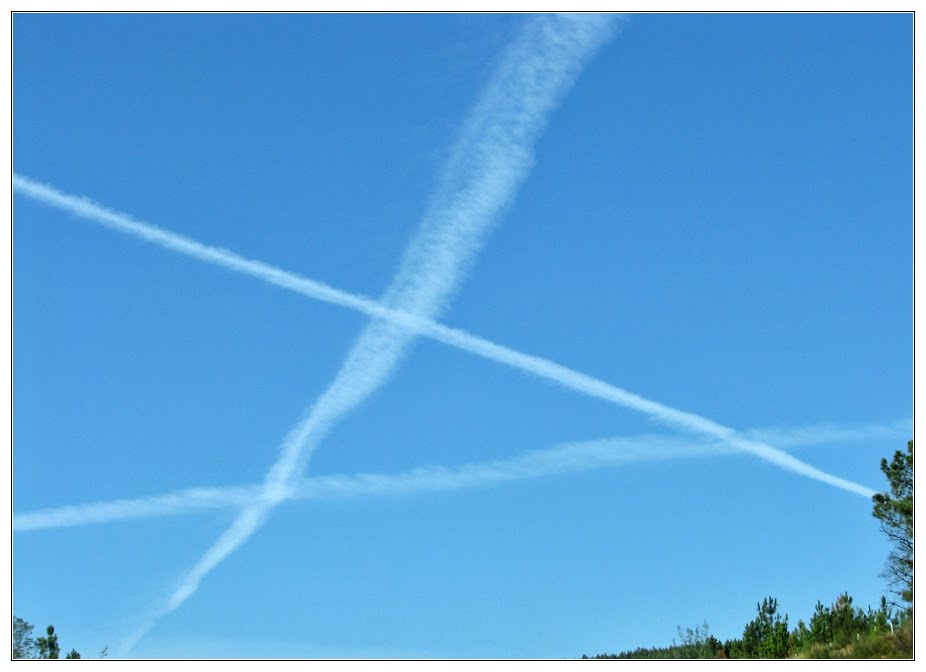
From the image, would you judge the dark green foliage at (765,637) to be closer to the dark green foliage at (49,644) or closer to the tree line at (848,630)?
the tree line at (848,630)

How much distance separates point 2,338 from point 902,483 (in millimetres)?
30913

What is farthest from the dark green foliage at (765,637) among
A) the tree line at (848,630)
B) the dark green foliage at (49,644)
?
the dark green foliage at (49,644)

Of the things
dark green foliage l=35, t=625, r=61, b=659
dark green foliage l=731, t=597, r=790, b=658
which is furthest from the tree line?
dark green foliage l=35, t=625, r=61, b=659

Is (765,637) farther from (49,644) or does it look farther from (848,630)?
(49,644)

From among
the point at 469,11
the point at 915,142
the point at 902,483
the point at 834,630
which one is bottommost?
the point at 834,630

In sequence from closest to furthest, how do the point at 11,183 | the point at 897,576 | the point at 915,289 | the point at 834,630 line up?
1. the point at 915,289
2. the point at 11,183
3. the point at 834,630
4. the point at 897,576

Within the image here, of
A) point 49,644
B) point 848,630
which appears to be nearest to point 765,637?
point 848,630

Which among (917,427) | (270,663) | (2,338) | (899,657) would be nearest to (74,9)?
(2,338)

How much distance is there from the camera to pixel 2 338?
96.1 feet

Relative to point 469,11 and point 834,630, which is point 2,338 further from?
point 834,630

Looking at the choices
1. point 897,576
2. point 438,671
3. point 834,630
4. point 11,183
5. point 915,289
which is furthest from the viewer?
point 897,576

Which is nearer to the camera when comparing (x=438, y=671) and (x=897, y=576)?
(x=438, y=671)

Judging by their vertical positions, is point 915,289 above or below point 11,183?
below

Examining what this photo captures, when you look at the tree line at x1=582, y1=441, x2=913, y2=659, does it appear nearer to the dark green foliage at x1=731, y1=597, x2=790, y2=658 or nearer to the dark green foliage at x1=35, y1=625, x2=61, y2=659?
the dark green foliage at x1=731, y1=597, x2=790, y2=658
